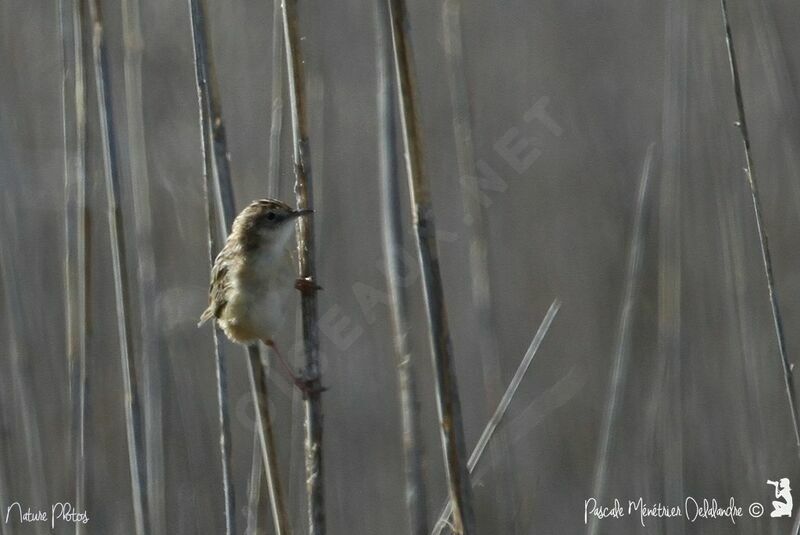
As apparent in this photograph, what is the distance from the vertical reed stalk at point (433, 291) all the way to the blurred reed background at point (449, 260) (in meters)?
0.62

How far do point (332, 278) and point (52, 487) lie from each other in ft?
4.69

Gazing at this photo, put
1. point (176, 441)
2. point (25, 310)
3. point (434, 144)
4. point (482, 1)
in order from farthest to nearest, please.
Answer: point (482, 1) → point (434, 144) → point (176, 441) → point (25, 310)

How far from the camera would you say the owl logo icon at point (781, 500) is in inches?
142

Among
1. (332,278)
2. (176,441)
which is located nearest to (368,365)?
(332,278)

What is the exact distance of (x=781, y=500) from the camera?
3.83 metres

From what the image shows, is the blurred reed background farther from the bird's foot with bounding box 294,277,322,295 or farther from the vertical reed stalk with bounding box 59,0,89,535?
the bird's foot with bounding box 294,277,322,295

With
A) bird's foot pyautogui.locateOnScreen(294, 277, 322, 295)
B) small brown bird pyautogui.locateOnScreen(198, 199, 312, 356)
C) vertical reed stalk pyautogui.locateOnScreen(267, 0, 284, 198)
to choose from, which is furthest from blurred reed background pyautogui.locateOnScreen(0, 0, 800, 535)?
bird's foot pyautogui.locateOnScreen(294, 277, 322, 295)

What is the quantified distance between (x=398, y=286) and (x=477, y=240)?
0.86 meters

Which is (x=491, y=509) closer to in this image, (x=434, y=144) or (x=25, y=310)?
(x=434, y=144)

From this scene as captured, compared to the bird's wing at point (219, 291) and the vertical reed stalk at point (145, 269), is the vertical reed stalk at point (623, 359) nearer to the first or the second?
the bird's wing at point (219, 291)

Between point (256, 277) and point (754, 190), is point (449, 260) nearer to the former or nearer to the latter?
point (256, 277)

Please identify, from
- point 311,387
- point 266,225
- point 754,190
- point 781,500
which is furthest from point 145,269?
point 781,500

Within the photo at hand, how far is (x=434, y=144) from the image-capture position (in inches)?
197

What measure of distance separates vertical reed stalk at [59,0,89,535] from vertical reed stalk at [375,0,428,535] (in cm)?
83
